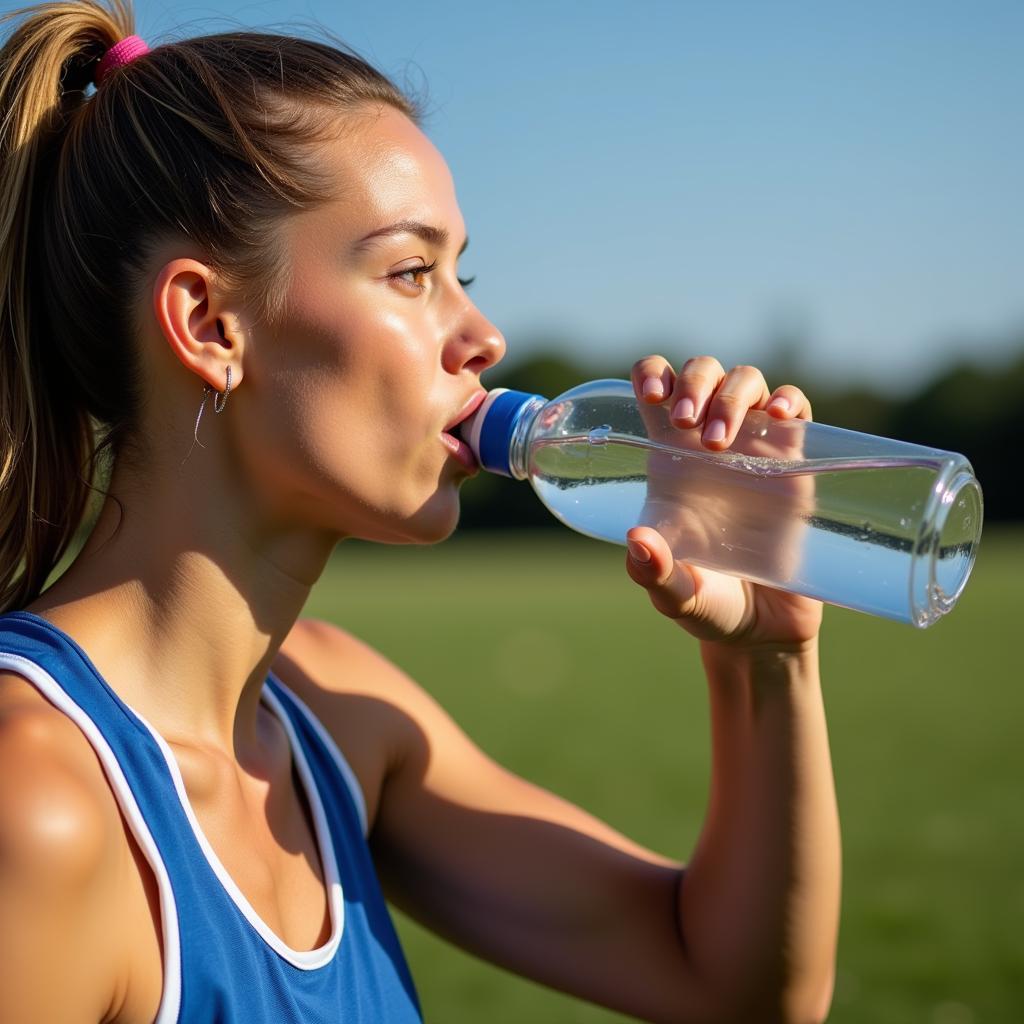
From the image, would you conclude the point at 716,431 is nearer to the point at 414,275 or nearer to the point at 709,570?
the point at 709,570

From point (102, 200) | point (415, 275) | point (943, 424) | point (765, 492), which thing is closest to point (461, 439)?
point (415, 275)

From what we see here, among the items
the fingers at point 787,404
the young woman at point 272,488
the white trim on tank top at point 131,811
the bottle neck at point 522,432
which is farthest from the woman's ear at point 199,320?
the fingers at point 787,404

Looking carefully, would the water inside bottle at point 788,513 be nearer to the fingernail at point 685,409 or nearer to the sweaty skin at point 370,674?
the sweaty skin at point 370,674

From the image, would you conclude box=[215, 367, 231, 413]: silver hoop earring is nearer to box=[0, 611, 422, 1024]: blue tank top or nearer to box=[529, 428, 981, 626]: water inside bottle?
box=[0, 611, 422, 1024]: blue tank top

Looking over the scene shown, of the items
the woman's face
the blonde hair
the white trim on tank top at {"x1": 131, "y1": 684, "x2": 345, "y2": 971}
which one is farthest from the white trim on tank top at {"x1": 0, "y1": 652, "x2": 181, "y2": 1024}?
the woman's face

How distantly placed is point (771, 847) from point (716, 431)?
2.92 ft

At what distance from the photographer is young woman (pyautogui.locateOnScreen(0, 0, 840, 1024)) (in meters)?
2.21

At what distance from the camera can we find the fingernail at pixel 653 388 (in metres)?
2.25

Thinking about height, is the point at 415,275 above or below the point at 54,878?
above

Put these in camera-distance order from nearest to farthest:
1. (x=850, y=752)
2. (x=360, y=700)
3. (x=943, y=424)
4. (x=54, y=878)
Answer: (x=54, y=878) → (x=360, y=700) → (x=850, y=752) → (x=943, y=424)

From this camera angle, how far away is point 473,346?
239 centimetres

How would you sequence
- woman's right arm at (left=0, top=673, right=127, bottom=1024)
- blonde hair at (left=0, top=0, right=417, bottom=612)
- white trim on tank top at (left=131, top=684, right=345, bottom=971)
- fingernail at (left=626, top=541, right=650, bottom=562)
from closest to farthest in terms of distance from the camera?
woman's right arm at (left=0, top=673, right=127, bottom=1024) → white trim on tank top at (left=131, top=684, right=345, bottom=971) → fingernail at (left=626, top=541, right=650, bottom=562) → blonde hair at (left=0, top=0, right=417, bottom=612)

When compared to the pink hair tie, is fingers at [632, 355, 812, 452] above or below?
below

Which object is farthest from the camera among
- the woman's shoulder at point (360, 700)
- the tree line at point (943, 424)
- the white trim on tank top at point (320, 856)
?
the tree line at point (943, 424)
